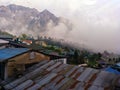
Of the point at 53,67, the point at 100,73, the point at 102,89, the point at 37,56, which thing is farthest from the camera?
the point at 37,56

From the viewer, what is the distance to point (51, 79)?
15.0m

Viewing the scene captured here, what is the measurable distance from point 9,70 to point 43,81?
4582mm

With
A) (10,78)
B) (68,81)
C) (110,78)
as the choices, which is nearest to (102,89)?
(110,78)

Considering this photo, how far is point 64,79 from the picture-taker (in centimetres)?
1455

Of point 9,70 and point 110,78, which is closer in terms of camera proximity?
point 110,78

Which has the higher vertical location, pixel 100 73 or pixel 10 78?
pixel 100 73

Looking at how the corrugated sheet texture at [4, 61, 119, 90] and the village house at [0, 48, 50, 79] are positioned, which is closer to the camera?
the corrugated sheet texture at [4, 61, 119, 90]

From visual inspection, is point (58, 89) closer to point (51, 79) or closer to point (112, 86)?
point (51, 79)

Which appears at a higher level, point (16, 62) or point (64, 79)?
point (16, 62)

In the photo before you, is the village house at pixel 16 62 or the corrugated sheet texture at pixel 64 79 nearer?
the corrugated sheet texture at pixel 64 79

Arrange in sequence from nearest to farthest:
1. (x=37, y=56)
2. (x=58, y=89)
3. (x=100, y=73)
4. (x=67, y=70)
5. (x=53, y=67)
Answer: (x=58, y=89)
(x=100, y=73)
(x=67, y=70)
(x=53, y=67)
(x=37, y=56)

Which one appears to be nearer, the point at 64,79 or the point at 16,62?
the point at 64,79

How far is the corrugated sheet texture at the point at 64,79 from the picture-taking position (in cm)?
1312

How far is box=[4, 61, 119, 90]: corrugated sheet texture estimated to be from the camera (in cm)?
1312
